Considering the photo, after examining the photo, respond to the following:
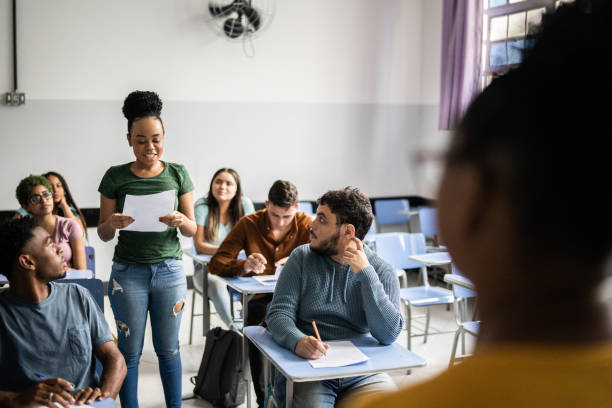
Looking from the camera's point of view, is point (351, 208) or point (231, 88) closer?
point (351, 208)

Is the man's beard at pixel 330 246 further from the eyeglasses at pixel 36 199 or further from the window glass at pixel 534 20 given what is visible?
the eyeglasses at pixel 36 199

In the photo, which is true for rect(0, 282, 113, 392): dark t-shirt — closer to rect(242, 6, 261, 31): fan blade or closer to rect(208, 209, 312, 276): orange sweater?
rect(208, 209, 312, 276): orange sweater

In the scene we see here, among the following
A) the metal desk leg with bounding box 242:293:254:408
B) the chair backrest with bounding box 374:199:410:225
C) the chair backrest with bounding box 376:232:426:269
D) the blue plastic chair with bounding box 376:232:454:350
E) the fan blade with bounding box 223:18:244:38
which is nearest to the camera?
the metal desk leg with bounding box 242:293:254:408

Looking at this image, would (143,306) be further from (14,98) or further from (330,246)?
(14,98)

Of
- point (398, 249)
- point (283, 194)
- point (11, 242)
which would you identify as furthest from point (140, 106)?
point (398, 249)

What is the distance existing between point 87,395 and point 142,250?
33.4 inches

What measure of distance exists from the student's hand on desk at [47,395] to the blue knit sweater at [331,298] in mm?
777

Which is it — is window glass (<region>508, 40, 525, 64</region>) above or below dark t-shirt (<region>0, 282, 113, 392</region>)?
above

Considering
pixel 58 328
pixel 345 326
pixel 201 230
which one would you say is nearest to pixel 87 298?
pixel 58 328

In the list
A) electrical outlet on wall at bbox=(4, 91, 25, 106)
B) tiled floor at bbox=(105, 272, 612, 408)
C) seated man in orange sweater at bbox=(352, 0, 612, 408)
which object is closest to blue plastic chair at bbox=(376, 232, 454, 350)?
tiled floor at bbox=(105, 272, 612, 408)

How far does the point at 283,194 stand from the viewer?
11.0 feet

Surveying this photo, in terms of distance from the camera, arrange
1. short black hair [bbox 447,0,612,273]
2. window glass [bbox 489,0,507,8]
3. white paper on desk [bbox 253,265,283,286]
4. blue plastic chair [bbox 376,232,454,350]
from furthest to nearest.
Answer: window glass [bbox 489,0,507,8] < blue plastic chair [bbox 376,232,454,350] < white paper on desk [bbox 253,265,283,286] < short black hair [bbox 447,0,612,273]

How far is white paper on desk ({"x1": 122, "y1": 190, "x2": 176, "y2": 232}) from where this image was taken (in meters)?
2.63

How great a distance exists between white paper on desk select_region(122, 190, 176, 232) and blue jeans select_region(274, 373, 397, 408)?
0.91 meters
